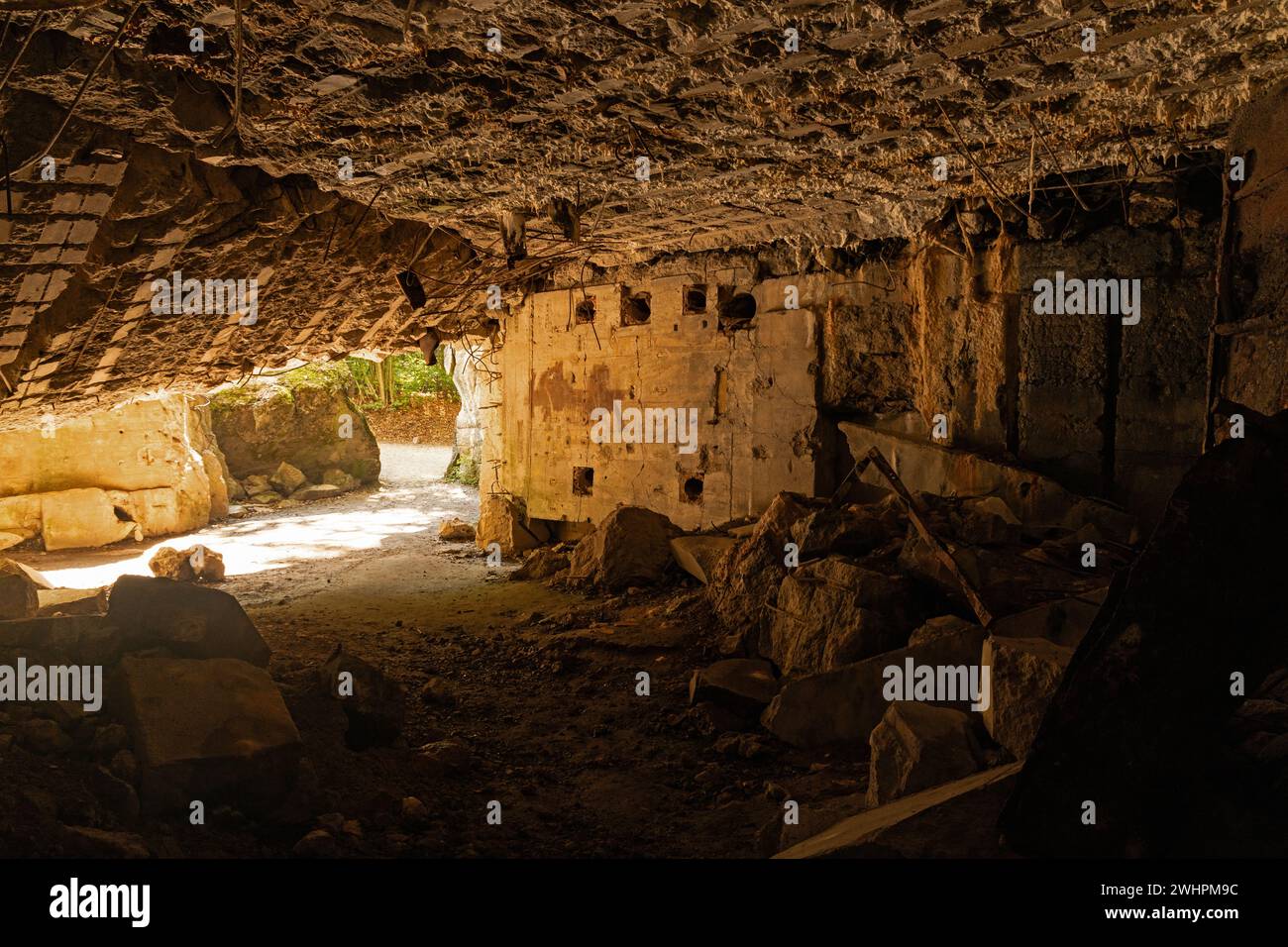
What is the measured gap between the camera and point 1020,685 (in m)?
3.52

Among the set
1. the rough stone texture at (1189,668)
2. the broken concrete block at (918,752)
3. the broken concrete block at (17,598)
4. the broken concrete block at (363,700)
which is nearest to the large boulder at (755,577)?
the broken concrete block at (918,752)

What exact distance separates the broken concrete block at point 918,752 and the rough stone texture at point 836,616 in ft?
3.78

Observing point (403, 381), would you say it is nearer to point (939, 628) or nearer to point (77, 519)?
point (77, 519)

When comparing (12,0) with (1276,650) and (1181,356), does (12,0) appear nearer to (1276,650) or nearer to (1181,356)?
(1276,650)

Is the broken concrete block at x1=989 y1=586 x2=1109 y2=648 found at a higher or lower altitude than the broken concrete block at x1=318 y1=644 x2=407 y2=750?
higher

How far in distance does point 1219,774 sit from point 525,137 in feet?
14.2

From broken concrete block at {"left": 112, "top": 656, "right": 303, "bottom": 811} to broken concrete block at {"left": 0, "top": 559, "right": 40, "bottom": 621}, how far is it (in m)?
3.95

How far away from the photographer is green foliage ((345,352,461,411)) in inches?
1021

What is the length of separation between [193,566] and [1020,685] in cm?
937

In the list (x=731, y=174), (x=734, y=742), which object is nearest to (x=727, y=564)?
(x=734, y=742)

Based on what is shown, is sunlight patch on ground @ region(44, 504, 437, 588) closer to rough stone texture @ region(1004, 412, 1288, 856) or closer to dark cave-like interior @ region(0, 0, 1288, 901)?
dark cave-like interior @ region(0, 0, 1288, 901)

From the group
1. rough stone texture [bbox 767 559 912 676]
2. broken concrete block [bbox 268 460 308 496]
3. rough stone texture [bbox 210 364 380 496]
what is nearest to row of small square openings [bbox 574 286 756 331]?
→ rough stone texture [bbox 767 559 912 676]

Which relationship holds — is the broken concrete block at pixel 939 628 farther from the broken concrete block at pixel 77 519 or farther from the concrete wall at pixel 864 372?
the broken concrete block at pixel 77 519

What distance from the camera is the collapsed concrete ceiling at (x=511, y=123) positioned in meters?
3.33
